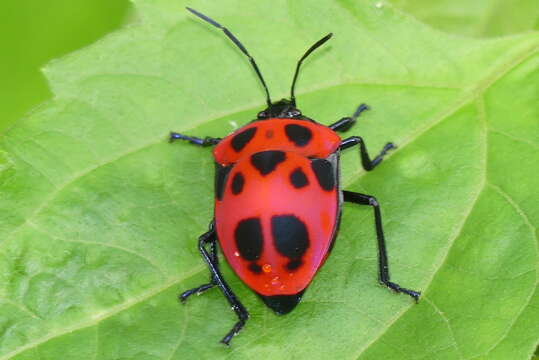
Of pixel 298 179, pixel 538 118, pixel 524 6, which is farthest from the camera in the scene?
pixel 524 6

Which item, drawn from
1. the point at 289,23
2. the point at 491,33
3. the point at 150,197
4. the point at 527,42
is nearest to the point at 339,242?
the point at 150,197

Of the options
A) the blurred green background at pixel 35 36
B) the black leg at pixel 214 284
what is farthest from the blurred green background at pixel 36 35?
the black leg at pixel 214 284

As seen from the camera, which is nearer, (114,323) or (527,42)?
(114,323)

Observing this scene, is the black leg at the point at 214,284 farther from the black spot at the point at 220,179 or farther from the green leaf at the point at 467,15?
the green leaf at the point at 467,15

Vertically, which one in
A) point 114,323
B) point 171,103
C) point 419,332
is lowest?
point 114,323

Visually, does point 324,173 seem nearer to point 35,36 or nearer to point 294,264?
point 294,264

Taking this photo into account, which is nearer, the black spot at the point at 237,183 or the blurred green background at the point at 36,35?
the black spot at the point at 237,183

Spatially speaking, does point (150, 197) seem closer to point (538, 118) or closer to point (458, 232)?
point (458, 232)
